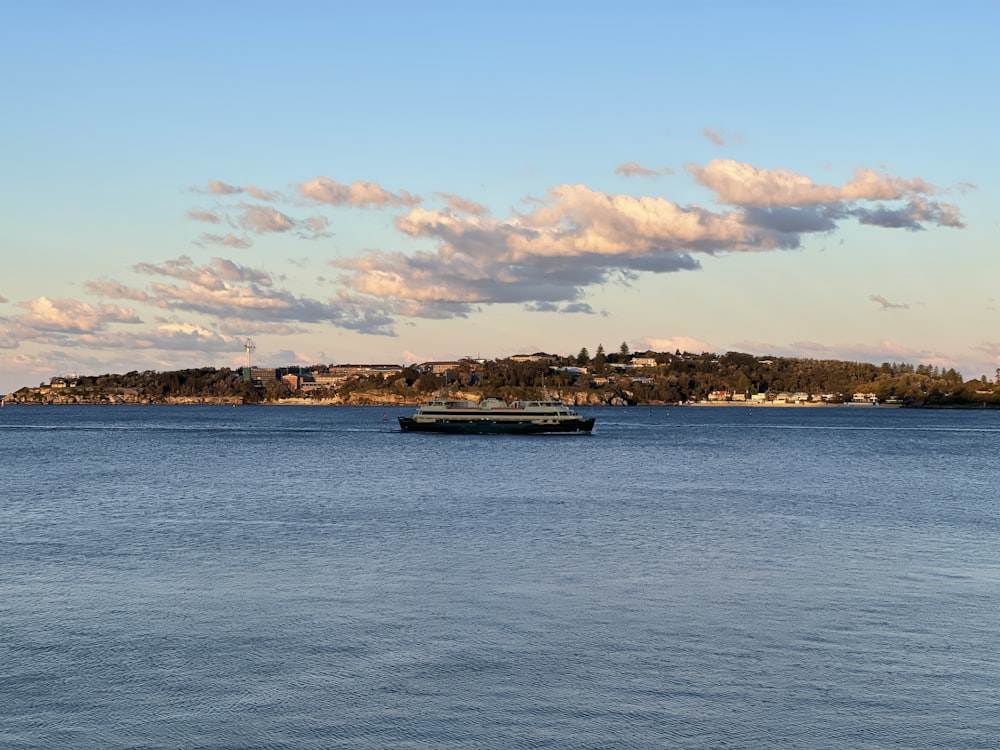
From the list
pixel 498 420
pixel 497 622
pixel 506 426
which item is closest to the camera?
pixel 497 622

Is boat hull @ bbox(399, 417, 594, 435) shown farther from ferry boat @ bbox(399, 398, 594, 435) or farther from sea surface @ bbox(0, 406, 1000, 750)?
sea surface @ bbox(0, 406, 1000, 750)

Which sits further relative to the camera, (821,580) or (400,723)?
(821,580)

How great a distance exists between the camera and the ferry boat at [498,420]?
14600 cm

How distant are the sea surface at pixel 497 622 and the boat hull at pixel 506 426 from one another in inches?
3409

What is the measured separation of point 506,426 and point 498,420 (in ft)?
6.73

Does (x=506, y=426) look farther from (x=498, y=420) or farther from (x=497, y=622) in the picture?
(x=497, y=622)

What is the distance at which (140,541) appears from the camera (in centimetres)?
4012

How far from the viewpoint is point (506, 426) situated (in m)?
145

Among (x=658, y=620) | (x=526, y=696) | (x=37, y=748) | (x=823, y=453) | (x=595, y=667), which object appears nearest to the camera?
(x=37, y=748)

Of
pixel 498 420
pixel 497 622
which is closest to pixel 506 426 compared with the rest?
pixel 498 420

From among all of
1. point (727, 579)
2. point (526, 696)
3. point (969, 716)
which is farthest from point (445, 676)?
point (727, 579)

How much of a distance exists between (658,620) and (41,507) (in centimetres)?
3611

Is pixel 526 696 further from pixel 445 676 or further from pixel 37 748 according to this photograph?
pixel 37 748

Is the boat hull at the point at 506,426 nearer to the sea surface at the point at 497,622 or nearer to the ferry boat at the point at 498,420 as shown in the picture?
the ferry boat at the point at 498,420
